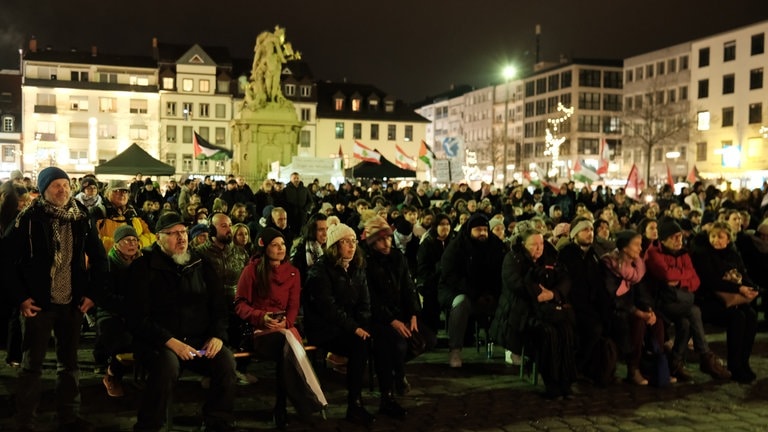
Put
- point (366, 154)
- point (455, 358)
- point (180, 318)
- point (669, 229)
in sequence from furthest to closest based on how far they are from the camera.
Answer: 1. point (366, 154)
2. point (455, 358)
3. point (669, 229)
4. point (180, 318)

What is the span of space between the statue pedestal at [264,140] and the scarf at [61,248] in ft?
82.8

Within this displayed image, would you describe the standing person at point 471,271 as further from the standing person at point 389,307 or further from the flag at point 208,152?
the flag at point 208,152

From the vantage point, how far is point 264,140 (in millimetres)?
32625

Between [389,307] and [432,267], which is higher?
[432,267]

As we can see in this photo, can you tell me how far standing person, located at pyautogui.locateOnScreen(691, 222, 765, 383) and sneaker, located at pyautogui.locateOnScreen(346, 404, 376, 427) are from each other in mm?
4480

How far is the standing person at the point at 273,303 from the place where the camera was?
23.9 ft

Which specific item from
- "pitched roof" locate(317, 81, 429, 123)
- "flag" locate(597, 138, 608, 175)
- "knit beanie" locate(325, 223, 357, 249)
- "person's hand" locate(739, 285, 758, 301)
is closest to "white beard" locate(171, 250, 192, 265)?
"knit beanie" locate(325, 223, 357, 249)

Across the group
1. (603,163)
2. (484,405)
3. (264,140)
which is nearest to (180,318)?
(484,405)

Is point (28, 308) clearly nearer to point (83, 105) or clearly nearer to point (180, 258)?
point (180, 258)

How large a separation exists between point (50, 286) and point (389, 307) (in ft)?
10.4

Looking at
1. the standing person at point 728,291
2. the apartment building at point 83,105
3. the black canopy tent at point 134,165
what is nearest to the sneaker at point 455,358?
the standing person at point 728,291

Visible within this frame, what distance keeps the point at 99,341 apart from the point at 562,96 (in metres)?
98.8

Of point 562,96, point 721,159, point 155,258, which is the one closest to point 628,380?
point 155,258

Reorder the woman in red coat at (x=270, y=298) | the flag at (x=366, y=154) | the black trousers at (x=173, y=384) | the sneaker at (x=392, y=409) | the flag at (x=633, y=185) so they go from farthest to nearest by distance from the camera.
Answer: the flag at (x=366, y=154), the flag at (x=633, y=185), the sneaker at (x=392, y=409), the woman in red coat at (x=270, y=298), the black trousers at (x=173, y=384)
